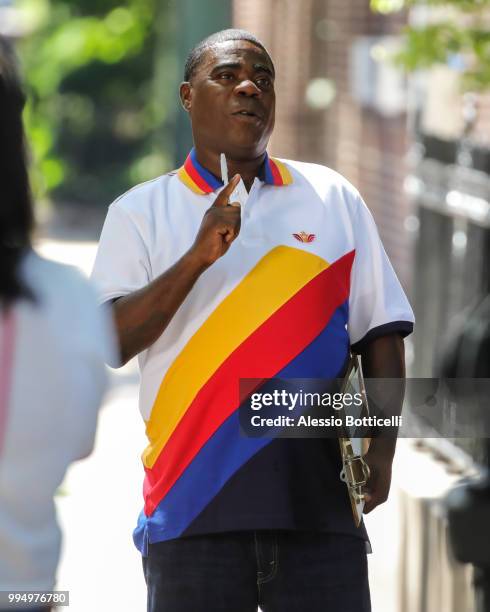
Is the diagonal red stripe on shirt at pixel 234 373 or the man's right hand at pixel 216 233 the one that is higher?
the man's right hand at pixel 216 233

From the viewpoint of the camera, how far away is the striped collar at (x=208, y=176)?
3318 millimetres

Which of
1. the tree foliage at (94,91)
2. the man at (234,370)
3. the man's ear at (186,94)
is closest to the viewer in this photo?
the man at (234,370)

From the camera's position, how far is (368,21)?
485 inches

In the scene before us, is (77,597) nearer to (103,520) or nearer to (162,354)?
(103,520)

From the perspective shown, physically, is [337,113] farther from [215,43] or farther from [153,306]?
[153,306]

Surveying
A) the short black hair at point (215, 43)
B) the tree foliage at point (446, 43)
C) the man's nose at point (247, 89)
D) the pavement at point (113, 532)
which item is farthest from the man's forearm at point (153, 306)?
the tree foliage at point (446, 43)

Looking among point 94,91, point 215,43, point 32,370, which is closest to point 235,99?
point 215,43

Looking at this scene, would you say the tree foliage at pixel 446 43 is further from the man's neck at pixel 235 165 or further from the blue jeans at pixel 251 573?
the blue jeans at pixel 251 573

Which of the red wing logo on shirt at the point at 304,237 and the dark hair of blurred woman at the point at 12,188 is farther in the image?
the red wing logo on shirt at the point at 304,237

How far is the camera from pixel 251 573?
10.4ft

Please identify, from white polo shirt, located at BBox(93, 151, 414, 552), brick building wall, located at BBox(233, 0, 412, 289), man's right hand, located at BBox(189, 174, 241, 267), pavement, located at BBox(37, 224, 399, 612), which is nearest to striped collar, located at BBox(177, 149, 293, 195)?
white polo shirt, located at BBox(93, 151, 414, 552)

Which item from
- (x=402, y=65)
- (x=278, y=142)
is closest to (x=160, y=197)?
(x=402, y=65)

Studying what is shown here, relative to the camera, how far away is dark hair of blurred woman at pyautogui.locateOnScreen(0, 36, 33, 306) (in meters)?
2.23

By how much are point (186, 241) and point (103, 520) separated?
4213 mm
